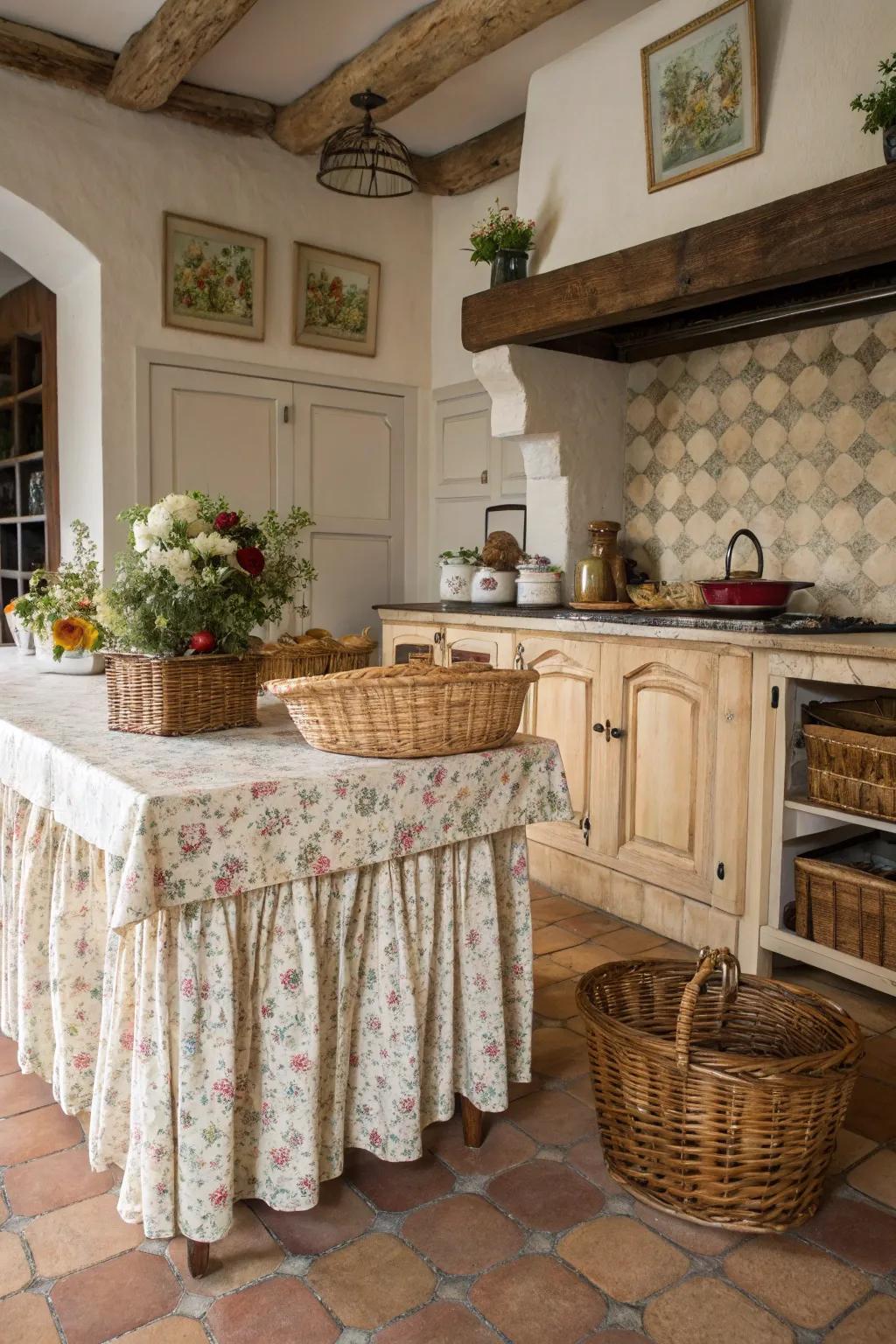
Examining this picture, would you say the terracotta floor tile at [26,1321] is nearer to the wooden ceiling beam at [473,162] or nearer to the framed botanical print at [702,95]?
the framed botanical print at [702,95]

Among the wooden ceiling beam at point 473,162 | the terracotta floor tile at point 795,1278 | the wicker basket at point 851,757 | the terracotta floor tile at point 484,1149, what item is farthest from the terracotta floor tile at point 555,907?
the wooden ceiling beam at point 473,162

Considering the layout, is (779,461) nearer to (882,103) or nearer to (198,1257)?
(882,103)

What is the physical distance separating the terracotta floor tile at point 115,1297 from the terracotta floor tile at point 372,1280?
9.7 inches

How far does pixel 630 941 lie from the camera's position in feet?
10.5

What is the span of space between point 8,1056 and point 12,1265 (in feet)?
2.79

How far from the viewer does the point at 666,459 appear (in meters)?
3.96

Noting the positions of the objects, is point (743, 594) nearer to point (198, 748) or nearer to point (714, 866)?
point (714, 866)

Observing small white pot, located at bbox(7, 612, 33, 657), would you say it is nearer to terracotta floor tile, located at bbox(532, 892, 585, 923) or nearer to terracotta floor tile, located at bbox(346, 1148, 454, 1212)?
terracotta floor tile, located at bbox(532, 892, 585, 923)

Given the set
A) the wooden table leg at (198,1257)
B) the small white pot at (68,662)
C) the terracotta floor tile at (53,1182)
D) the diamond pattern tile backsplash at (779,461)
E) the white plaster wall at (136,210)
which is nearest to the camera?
the wooden table leg at (198,1257)

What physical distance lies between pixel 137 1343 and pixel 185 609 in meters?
1.23

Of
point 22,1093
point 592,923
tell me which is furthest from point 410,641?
point 22,1093

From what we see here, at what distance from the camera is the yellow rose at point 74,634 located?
2.65m

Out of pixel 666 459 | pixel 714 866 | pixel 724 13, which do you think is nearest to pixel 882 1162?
pixel 714 866

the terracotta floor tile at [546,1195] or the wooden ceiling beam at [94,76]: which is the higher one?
the wooden ceiling beam at [94,76]
